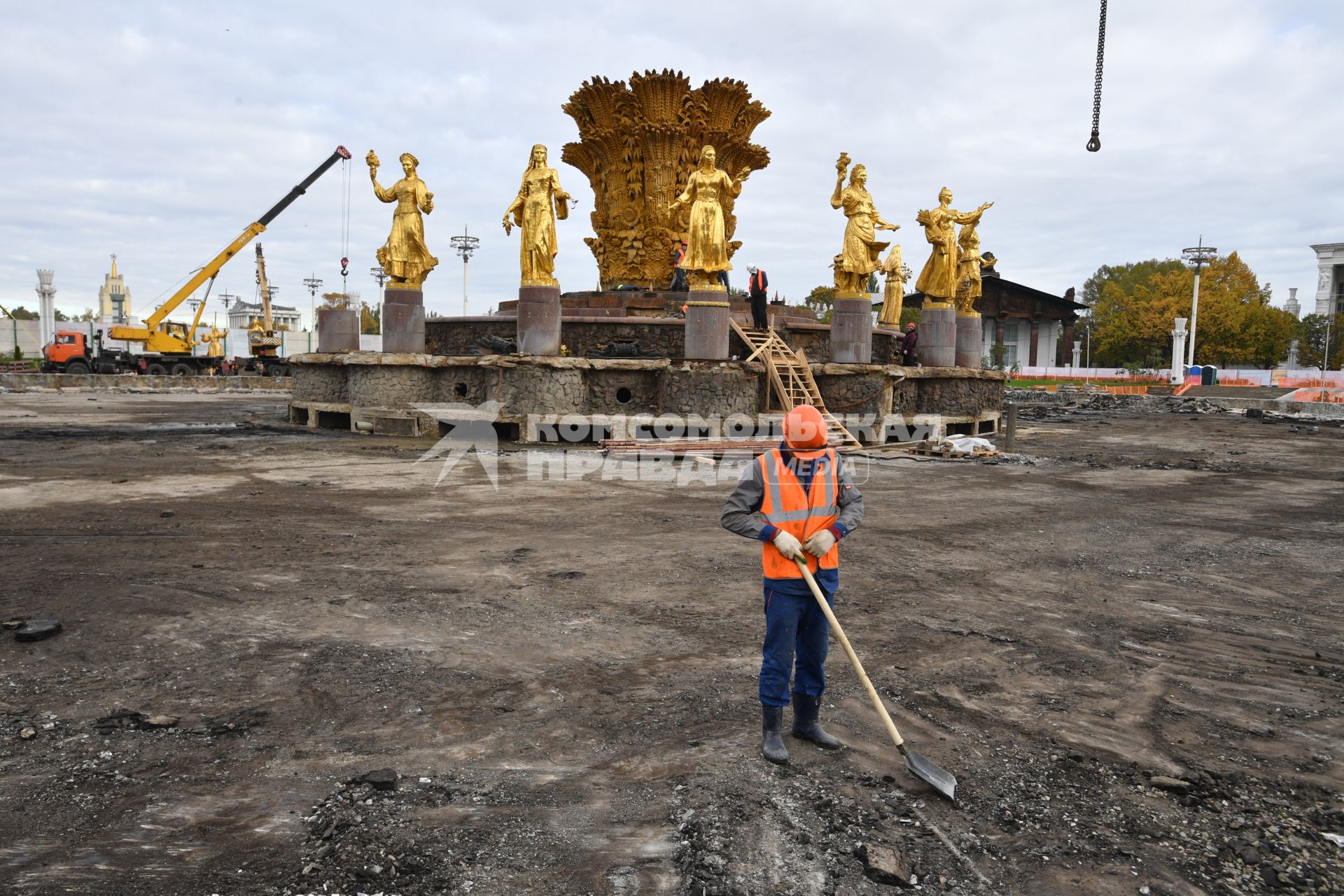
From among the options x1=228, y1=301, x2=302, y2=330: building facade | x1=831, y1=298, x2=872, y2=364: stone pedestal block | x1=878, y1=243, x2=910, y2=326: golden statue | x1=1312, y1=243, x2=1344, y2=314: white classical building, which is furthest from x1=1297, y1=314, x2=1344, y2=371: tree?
x1=228, y1=301, x2=302, y2=330: building facade

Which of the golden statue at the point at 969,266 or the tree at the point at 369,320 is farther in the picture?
the tree at the point at 369,320

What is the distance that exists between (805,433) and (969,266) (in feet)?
57.1

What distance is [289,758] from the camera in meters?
3.52

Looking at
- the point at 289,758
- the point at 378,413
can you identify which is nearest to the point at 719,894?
the point at 289,758

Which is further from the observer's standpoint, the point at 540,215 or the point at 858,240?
the point at 858,240

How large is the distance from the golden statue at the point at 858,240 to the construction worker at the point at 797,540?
14013mm

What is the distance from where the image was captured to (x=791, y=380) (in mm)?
15805

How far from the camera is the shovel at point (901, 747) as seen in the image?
3.33m

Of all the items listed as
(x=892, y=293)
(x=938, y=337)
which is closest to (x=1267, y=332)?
(x=892, y=293)

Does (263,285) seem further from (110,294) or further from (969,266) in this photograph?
(969,266)

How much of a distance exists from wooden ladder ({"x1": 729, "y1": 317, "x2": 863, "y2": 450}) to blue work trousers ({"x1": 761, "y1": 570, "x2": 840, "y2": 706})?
11.1 metres

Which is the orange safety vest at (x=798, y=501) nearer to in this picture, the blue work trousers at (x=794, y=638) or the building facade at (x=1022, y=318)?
the blue work trousers at (x=794, y=638)

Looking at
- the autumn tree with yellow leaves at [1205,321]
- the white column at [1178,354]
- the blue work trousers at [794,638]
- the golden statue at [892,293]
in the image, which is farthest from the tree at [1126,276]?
the blue work trousers at [794,638]

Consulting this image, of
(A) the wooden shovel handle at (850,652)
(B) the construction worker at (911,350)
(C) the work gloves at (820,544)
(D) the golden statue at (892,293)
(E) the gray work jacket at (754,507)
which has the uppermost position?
(D) the golden statue at (892,293)
